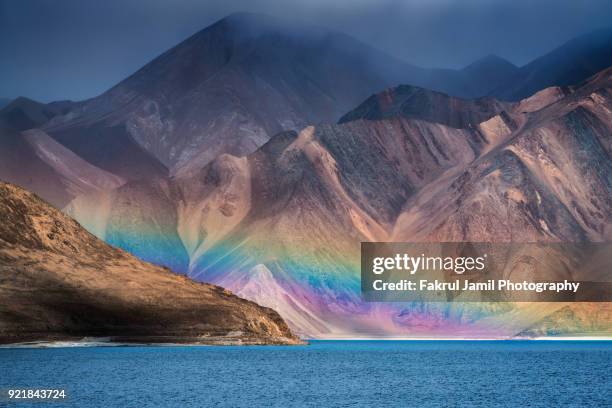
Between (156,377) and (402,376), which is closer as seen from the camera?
(156,377)

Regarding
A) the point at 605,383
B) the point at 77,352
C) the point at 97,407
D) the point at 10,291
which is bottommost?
the point at 97,407

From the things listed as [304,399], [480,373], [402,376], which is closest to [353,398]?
[304,399]

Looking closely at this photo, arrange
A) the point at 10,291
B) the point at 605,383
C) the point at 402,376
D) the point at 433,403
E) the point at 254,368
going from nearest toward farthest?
the point at 433,403 < the point at 605,383 < the point at 402,376 < the point at 254,368 < the point at 10,291

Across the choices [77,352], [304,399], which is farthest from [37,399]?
[77,352]

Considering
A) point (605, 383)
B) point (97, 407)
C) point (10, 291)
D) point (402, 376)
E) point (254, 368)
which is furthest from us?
point (10, 291)

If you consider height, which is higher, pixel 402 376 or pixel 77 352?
pixel 77 352

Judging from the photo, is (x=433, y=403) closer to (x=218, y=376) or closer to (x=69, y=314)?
(x=218, y=376)

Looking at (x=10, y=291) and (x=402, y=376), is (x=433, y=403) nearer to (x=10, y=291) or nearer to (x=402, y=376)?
(x=402, y=376)
